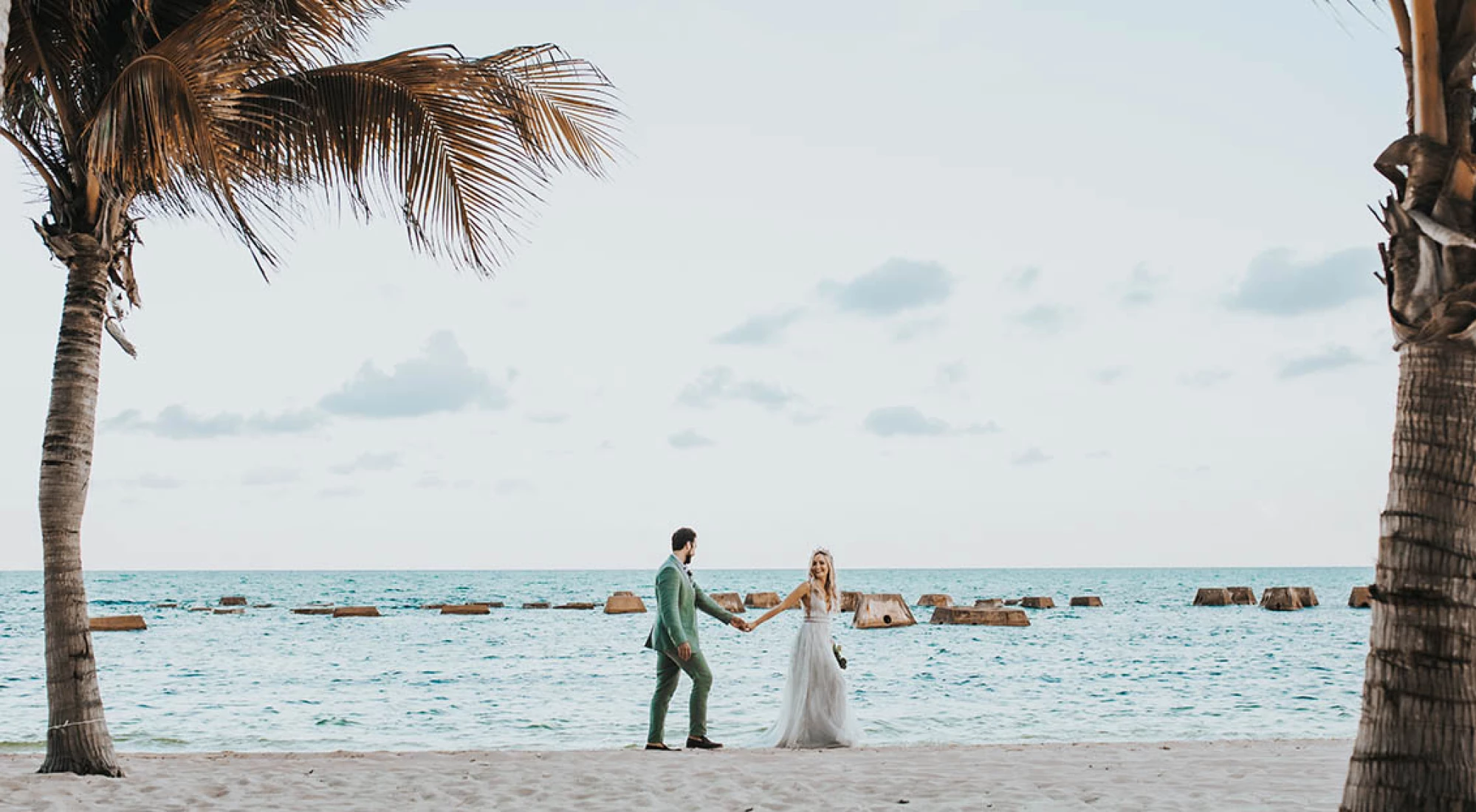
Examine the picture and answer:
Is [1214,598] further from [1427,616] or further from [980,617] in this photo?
[1427,616]

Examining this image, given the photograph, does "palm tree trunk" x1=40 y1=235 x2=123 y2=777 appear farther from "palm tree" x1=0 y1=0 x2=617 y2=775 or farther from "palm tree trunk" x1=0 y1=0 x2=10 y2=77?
"palm tree trunk" x1=0 y1=0 x2=10 y2=77

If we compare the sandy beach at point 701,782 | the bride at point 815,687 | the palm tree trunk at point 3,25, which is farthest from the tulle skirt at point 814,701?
the palm tree trunk at point 3,25

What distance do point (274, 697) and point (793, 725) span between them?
11780 mm

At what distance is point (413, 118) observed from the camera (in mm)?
7879

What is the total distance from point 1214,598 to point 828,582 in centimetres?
5209

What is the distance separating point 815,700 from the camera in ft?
33.8

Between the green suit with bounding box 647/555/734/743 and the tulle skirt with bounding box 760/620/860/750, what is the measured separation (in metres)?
0.73

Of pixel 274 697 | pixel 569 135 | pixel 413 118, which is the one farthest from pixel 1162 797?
pixel 274 697

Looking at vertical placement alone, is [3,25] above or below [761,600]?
above

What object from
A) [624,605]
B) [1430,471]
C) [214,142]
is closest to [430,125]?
[214,142]

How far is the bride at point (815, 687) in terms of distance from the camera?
33.7 ft

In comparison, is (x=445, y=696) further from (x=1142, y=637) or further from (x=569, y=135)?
(x=1142, y=637)

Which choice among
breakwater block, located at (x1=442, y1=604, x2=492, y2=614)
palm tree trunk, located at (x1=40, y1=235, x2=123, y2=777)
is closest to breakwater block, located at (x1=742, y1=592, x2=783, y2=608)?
breakwater block, located at (x1=442, y1=604, x2=492, y2=614)

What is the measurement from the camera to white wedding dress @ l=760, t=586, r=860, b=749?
10.3 meters
